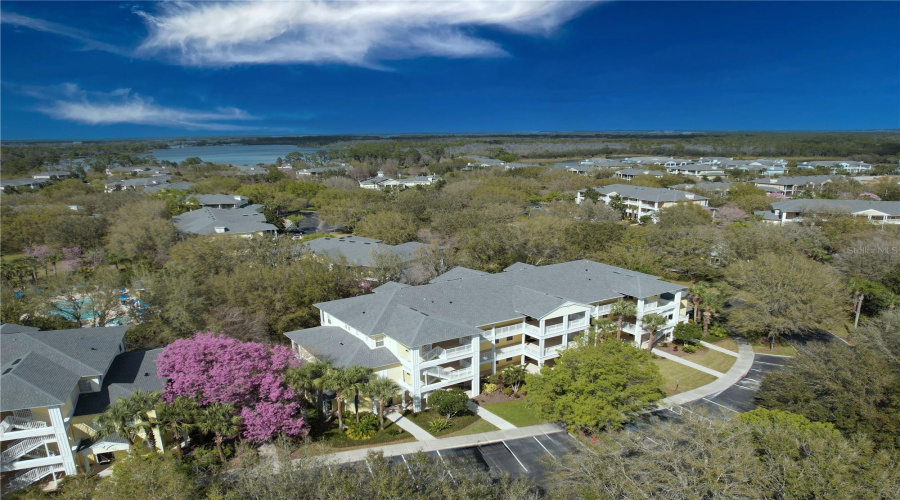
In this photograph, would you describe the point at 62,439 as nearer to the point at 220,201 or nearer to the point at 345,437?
the point at 345,437

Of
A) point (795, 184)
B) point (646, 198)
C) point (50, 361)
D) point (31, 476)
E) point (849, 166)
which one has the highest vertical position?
point (849, 166)

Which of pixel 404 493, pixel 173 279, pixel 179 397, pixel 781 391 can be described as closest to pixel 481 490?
pixel 404 493

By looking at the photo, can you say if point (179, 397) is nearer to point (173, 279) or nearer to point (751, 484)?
point (173, 279)

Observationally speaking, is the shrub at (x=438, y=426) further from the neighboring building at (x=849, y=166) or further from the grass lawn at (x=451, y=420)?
the neighboring building at (x=849, y=166)

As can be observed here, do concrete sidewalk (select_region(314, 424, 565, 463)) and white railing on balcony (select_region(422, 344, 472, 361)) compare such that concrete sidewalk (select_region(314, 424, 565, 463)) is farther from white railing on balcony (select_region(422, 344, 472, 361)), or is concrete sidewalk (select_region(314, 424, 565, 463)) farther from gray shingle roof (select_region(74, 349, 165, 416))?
gray shingle roof (select_region(74, 349, 165, 416))

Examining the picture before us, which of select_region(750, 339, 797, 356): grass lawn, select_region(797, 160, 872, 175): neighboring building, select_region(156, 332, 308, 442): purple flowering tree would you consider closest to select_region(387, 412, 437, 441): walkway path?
select_region(156, 332, 308, 442): purple flowering tree

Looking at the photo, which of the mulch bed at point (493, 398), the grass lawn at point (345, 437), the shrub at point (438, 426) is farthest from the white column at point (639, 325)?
the grass lawn at point (345, 437)

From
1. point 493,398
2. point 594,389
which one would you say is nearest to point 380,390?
point 493,398
